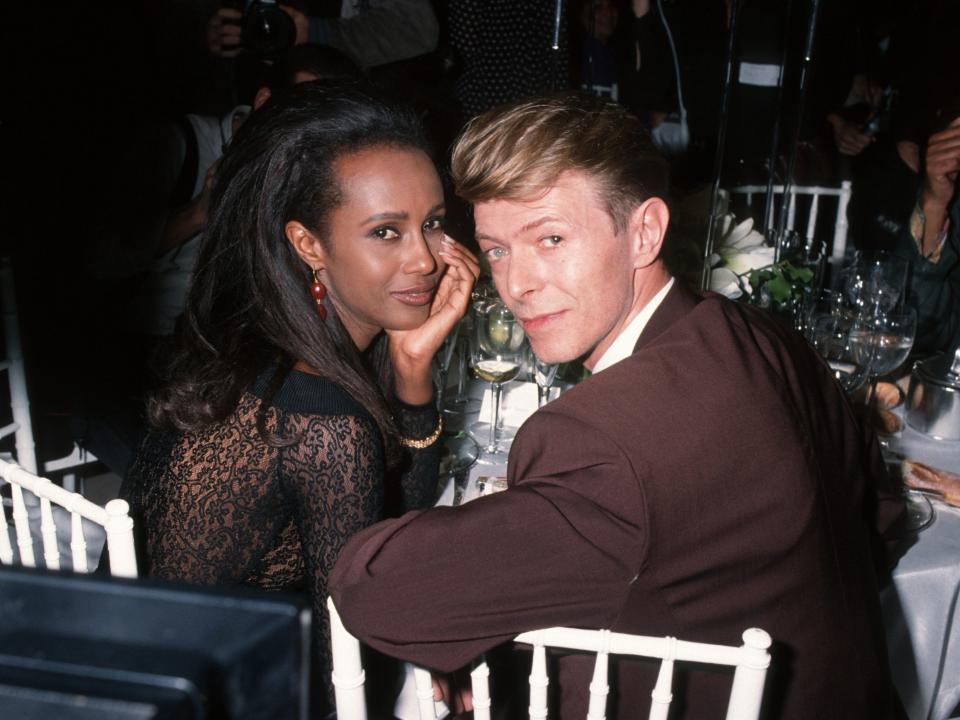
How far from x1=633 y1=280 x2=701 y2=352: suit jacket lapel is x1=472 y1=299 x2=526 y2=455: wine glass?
582 mm

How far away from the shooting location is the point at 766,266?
2.30m

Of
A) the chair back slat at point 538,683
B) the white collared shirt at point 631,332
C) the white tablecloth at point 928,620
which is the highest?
the white collared shirt at point 631,332

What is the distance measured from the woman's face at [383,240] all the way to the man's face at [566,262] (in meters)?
0.28

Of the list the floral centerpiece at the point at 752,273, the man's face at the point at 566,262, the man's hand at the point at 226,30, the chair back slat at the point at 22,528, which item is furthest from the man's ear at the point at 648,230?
the man's hand at the point at 226,30

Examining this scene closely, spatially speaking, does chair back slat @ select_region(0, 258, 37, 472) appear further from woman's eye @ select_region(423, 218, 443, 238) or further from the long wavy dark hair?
woman's eye @ select_region(423, 218, 443, 238)

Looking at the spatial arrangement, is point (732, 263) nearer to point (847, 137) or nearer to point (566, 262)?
point (566, 262)

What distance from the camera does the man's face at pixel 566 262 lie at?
1238 millimetres

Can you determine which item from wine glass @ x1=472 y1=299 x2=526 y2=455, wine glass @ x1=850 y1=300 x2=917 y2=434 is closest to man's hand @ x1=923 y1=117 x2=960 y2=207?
wine glass @ x1=850 y1=300 x2=917 y2=434

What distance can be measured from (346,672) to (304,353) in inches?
25.4

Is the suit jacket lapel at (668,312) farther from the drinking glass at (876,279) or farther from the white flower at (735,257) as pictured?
the drinking glass at (876,279)

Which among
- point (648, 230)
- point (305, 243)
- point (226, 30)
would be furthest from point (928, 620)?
point (226, 30)

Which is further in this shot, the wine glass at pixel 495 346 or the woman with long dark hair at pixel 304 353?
the wine glass at pixel 495 346

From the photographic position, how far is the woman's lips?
166cm

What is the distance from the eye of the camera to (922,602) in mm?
1486
